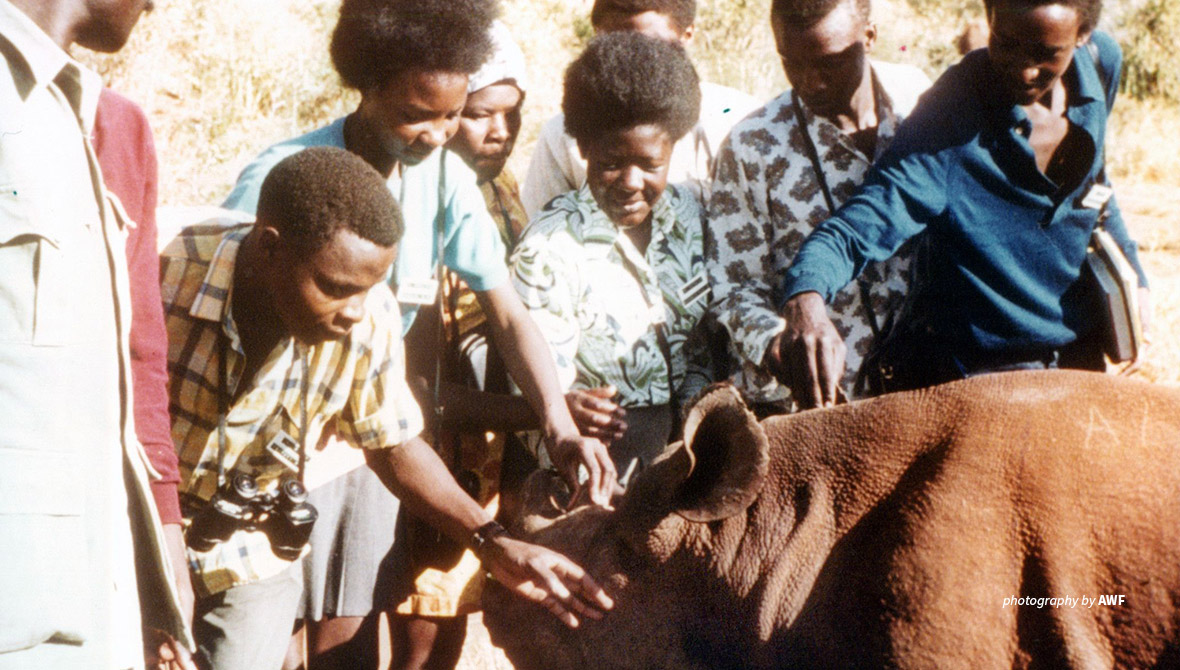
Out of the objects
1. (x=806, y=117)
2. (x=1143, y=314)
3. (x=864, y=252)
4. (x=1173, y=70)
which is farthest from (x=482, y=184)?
(x=1173, y=70)

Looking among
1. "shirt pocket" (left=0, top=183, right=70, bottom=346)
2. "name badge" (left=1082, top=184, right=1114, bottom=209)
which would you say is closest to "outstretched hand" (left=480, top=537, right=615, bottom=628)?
"shirt pocket" (left=0, top=183, right=70, bottom=346)

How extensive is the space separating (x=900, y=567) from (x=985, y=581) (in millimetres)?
180

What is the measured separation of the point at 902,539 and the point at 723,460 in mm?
488

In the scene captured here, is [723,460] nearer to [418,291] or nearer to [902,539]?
[902,539]

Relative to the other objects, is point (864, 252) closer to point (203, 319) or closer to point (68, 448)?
point (203, 319)

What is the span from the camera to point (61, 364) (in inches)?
98.2

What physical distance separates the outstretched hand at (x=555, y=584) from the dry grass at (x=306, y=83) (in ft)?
23.5

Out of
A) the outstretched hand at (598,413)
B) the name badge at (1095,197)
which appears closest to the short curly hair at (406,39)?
the outstretched hand at (598,413)

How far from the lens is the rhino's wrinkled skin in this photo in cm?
271

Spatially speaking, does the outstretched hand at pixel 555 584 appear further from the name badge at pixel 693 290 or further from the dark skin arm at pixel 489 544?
the name badge at pixel 693 290

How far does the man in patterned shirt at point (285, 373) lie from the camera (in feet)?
11.0

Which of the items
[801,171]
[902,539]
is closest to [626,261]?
[801,171]

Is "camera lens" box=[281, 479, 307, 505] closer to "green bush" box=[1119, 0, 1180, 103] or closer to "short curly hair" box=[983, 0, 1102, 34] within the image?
"short curly hair" box=[983, 0, 1102, 34]

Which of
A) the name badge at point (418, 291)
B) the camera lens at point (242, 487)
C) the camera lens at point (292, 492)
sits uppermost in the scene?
the name badge at point (418, 291)
